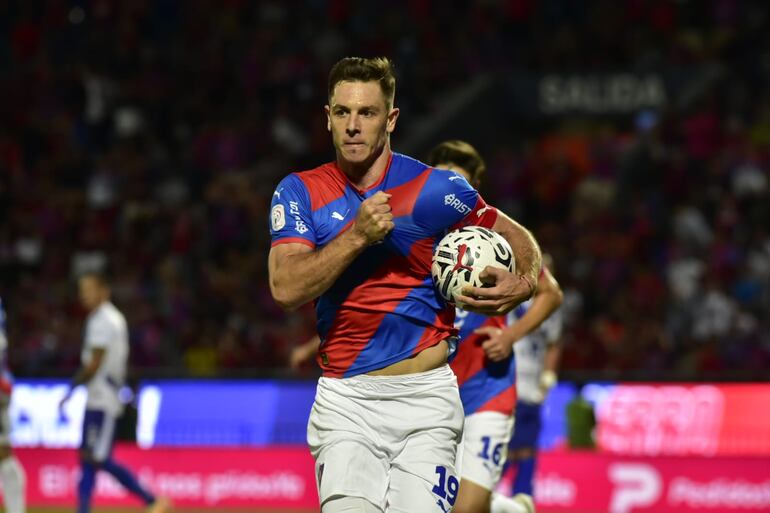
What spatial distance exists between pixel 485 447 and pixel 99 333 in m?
5.17

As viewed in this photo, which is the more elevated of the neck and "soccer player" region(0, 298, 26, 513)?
the neck

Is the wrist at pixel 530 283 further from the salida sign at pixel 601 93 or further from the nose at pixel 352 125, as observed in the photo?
the salida sign at pixel 601 93

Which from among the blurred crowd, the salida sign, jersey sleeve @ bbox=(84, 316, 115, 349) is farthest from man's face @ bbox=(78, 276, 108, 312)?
the salida sign

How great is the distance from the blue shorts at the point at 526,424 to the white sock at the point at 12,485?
3.88m

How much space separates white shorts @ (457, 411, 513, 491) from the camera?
721 cm

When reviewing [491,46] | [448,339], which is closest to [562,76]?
[491,46]

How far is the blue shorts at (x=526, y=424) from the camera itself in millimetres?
9680

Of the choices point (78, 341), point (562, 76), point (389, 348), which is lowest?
point (78, 341)

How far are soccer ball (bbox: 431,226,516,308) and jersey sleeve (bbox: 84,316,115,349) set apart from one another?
22.7 feet

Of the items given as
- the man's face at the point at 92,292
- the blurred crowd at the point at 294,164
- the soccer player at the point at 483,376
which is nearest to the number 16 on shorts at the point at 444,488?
the soccer player at the point at 483,376

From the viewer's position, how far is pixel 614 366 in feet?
51.6

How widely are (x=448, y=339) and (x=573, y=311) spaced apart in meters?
11.5

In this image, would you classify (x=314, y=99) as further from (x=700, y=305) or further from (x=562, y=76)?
(x=700, y=305)

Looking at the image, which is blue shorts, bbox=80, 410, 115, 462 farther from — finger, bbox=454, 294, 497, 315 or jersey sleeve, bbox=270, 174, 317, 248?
finger, bbox=454, 294, 497, 315
